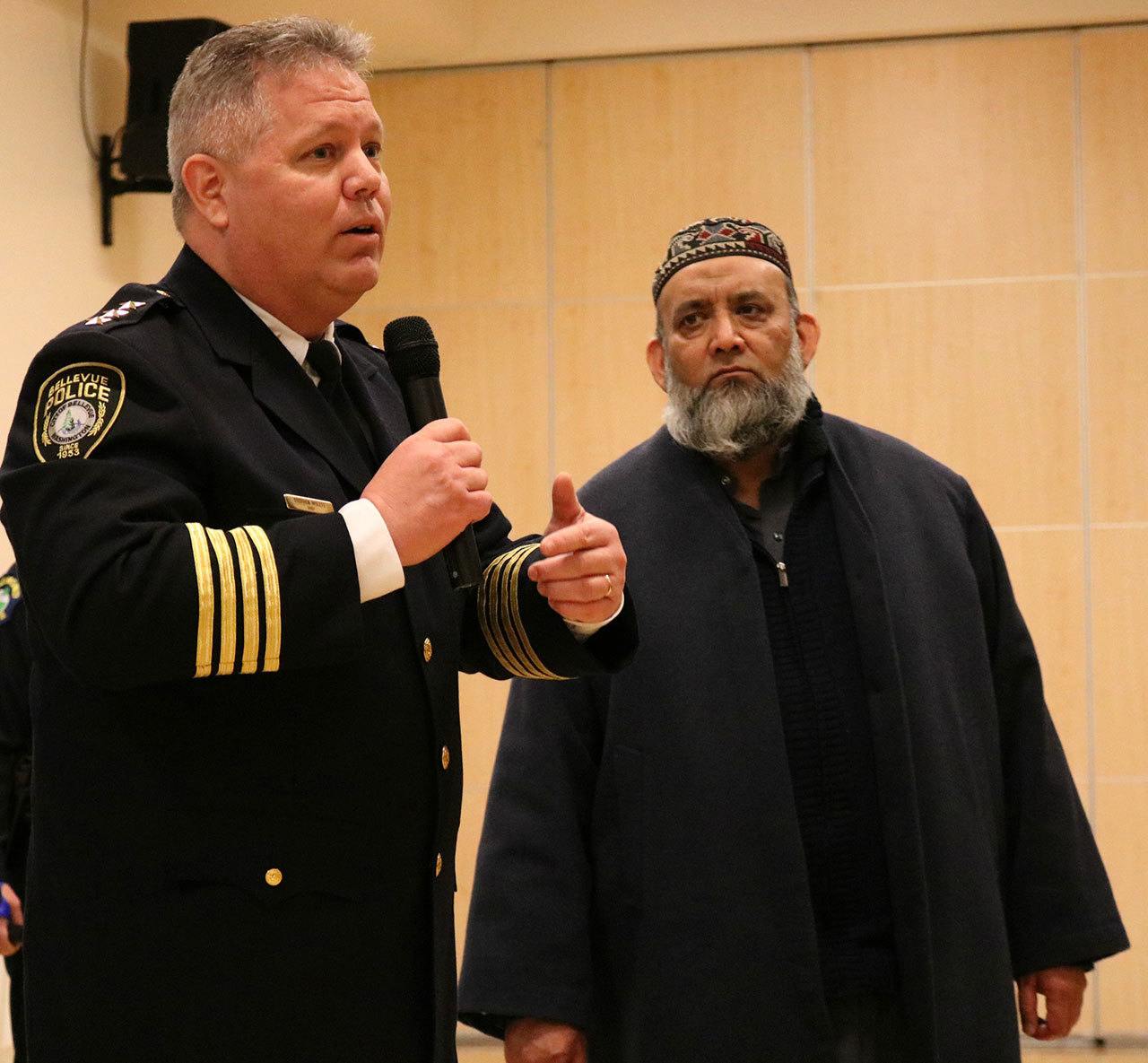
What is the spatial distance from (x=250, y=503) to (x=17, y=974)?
1880 mm

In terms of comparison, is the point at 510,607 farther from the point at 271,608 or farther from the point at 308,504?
the point at 271,608

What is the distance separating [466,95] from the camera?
205 inches

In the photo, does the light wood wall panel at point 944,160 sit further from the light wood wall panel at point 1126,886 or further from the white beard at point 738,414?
the white beard at point 738,414

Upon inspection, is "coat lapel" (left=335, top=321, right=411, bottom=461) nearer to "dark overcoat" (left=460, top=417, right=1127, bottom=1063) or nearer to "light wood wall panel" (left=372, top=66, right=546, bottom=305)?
"dark overcoat" (left=460, top=417, right=1127, bottom=1063)

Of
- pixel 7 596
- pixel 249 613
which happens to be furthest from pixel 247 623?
pixel 7 596

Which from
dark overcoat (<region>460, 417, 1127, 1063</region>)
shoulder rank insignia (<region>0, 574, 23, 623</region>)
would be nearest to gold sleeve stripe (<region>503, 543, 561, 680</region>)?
dark overcoat (<region>460, 417, 1127, 1063</region>)

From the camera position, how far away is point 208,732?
4.91ft

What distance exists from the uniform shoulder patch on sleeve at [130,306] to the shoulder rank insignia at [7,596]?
156cm

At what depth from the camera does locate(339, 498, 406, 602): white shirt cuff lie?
1.46 metres

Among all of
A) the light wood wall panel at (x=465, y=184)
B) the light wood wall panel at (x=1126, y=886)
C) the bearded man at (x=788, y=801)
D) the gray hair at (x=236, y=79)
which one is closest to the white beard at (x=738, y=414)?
the bearded man at (x=788, y=801)

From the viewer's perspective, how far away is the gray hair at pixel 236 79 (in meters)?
1.68

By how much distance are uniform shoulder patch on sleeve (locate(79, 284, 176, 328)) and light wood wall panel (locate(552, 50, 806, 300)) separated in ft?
11.6

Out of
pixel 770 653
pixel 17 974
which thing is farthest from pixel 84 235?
pixel 770 653

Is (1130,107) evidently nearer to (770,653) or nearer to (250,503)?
(770,653)
